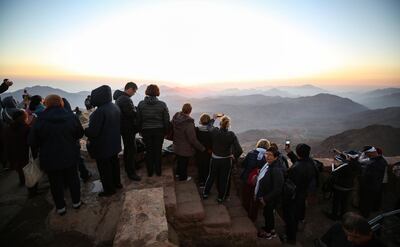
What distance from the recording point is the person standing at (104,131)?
12.0ft

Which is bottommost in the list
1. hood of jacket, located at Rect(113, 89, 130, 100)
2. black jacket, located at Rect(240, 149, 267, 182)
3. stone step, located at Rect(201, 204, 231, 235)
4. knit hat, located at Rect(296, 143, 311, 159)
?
stone step, located at Rect(201, 204, 231, 235)

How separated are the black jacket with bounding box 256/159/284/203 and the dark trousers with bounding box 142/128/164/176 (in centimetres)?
210

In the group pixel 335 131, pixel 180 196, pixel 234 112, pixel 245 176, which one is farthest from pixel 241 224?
pixel 234 112

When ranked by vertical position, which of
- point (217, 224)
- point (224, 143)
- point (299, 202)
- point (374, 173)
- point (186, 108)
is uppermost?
point (186, 108)

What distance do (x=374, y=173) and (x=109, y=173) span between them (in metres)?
5.41

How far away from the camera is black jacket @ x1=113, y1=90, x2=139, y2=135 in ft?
13.5

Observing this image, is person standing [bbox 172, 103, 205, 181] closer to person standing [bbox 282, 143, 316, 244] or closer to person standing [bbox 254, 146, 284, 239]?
person standing [bbox 254, 146, 284, 239]

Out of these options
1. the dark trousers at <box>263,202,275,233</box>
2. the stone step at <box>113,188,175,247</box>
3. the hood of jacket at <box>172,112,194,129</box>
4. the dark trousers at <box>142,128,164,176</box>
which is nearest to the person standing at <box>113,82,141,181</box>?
the dark trousers at <box>142,128,164,176</box>

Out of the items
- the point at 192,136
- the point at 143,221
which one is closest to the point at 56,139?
the point at 143,221

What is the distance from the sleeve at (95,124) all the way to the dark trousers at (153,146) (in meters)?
0.91

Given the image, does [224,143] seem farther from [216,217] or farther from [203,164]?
[216,217]

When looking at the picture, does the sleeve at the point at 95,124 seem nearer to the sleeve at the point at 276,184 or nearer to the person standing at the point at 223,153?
the person standing at the point at 223,153

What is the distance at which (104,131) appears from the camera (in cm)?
373

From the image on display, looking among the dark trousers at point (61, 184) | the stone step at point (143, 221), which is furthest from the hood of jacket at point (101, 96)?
the stone step at point (143, 221)
